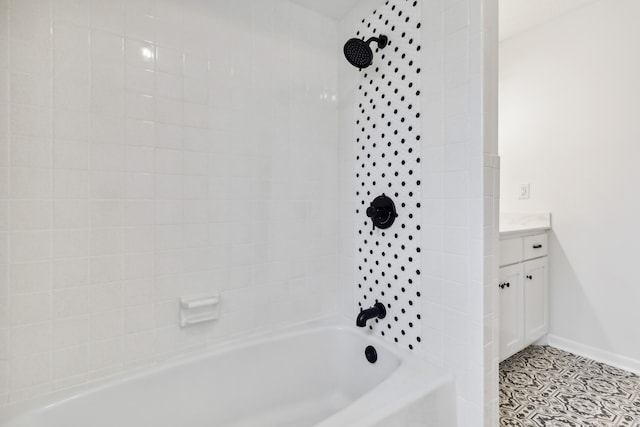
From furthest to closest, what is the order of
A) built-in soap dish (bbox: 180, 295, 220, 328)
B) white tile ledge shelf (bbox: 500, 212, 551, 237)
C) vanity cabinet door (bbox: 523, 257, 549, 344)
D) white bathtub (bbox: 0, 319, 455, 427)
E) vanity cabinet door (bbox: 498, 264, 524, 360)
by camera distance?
white tile ledge shelf (bbox: 500, 212, 551, 237) < vanity cabinet door (bbox: 523, 257, 549, 344) < vanity cabinet door (bbox: 498, 264, 524, 360) < built-in soap dish (bbox: 180, 295, 220, 328) < white bathtub (bbox: 0, 319, 455, 427)

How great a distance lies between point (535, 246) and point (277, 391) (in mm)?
2063

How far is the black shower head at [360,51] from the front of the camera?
4.57 feet

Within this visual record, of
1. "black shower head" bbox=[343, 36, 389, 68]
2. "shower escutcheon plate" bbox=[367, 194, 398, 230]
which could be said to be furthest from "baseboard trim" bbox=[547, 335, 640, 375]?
"black shower head" bbox=[343, 36, 389, 68]

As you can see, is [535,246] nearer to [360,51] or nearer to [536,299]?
[536,299]

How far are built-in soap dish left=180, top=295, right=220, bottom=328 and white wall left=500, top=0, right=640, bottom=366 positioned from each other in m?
2.50

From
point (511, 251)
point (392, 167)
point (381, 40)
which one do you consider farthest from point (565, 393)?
point (381, 40)

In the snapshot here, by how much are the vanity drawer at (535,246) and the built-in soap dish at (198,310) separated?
83.0 inches

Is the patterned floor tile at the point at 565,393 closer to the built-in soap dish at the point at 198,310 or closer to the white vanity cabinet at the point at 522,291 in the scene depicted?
the white vanity cabinet at the point at 522,291

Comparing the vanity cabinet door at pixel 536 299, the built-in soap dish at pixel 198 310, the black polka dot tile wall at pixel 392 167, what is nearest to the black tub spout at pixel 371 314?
the black polka dot tile wall at pixel 392 167

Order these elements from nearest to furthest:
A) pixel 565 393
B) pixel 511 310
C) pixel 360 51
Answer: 1. pixel 360 51
2. pixel 565 393
3. pixel 511 310

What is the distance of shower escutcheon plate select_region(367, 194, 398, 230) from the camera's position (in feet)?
4.62

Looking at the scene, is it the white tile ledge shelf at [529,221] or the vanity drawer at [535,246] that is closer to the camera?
the vanity drawer at [535,246]

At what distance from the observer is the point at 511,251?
203 centimetres

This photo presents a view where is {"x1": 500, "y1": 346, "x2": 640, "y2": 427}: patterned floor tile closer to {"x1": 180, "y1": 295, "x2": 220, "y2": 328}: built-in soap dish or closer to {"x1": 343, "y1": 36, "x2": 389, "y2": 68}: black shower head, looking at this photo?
{"x1": 180, "y1": 295, "x2": 220, "y2": 328}: built-in soap dish
